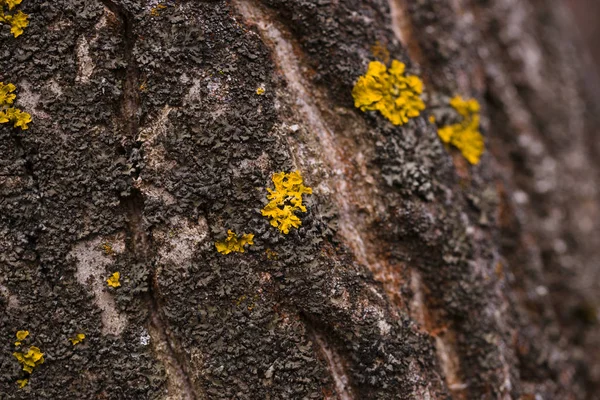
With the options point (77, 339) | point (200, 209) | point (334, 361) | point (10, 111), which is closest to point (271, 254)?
point (200, 209)

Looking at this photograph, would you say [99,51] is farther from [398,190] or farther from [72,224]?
[398,190]

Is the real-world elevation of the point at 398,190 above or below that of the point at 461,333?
above

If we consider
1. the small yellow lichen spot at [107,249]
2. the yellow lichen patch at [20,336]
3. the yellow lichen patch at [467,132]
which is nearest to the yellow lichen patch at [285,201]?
the small yellow lichen spot at [107,249]

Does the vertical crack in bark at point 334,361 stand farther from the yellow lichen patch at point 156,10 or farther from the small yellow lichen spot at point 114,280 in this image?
the yellow lichen patch at point 156,10

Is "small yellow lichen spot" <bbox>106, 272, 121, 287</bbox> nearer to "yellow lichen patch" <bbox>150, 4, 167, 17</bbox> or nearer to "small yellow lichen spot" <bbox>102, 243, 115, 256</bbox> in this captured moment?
"small yellow lichen spot" <bbox>102, 243, 115, 256</bbox>

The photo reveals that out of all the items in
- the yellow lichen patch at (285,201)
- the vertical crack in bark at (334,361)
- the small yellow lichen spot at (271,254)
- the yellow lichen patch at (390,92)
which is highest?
the yellow lichen patch at (390,92)

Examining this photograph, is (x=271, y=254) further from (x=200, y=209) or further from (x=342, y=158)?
(x=342, y=158)

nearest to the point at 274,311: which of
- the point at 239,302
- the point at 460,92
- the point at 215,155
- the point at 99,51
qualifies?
the point at 239,302
